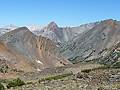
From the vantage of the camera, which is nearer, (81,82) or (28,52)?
(81,82)

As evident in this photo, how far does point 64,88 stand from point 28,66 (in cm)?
9439

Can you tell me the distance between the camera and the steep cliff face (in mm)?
145125

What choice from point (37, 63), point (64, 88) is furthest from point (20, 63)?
point (64, 88)

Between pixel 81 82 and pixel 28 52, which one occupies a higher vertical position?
pixel 28 52

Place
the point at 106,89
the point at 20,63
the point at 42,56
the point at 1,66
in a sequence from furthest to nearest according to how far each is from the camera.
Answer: the point at 42,56 < the point at 20,63 < the point at 1,66 < the point at 106,89

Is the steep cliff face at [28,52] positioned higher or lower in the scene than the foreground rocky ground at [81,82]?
higher

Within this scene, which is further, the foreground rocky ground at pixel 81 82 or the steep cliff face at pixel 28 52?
the steep cliff face at pixel 28 52

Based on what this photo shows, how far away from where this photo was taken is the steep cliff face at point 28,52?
476ft

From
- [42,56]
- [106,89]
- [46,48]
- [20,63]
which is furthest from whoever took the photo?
[46,48]

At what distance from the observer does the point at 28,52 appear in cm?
17088

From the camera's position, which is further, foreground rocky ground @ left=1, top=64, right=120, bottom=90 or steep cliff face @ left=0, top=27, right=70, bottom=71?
steep cliff face @ left=0, top=27, right=70, bottom=71

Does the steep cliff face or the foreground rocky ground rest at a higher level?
the steep cliff face

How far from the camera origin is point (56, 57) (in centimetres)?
17962

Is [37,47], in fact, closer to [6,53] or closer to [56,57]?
[56,57]
